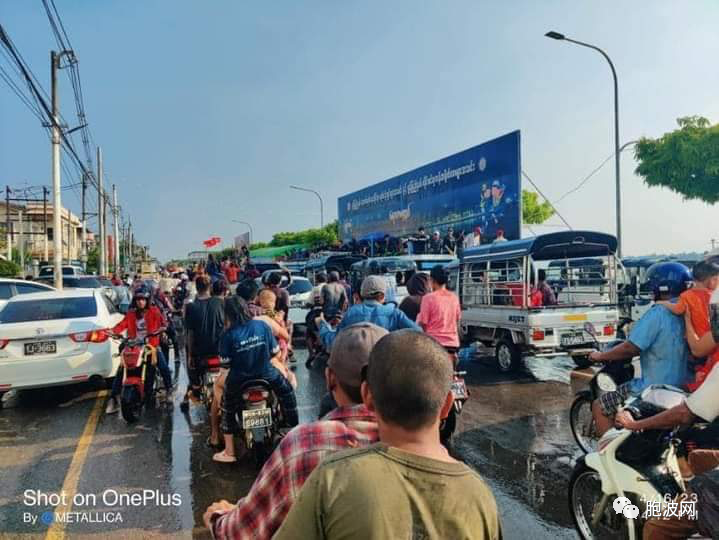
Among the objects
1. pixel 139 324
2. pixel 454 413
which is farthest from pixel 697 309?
pixel 139 324

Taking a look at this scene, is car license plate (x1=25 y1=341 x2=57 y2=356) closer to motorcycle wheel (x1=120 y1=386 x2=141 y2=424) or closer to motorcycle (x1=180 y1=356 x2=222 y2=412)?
motorcycle wheel (x1=120 y1=386 x2=141 y2=424)

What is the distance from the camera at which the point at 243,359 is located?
4.73 meters

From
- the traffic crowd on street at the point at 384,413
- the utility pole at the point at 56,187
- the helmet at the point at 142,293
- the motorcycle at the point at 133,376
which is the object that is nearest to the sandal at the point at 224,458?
the traffic crowd on street at the point at 384,413

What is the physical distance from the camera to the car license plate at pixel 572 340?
8.47 meters

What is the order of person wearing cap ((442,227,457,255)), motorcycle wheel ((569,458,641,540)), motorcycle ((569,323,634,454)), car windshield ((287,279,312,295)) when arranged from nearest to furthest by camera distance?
motorcycle wheel ((569,458,641,540)) < motorcycle ((569,323,634,454)) < car windshield ((287,279,312,295)) < person wearing cap ((442,227,457,255))

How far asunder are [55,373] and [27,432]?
0.96m

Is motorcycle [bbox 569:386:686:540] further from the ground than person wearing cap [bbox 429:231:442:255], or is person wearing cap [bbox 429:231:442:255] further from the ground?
person wearing cap [bbox 429:231:442:255]

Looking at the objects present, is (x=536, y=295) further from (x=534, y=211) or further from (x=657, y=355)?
(x=534, y=211)

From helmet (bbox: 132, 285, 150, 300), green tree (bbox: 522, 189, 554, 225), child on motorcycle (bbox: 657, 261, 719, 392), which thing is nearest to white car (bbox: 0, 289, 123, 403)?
helmet (bbox: 132, 285, 150, 300)

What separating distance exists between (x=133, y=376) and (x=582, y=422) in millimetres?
4869

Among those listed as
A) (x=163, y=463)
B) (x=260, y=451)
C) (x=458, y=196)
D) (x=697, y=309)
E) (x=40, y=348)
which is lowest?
(x=163, y=463)

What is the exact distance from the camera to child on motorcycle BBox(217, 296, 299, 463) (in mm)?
4727

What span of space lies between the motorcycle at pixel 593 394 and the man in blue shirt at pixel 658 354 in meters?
0.45

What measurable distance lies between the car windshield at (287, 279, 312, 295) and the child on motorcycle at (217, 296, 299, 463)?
9749 mm
